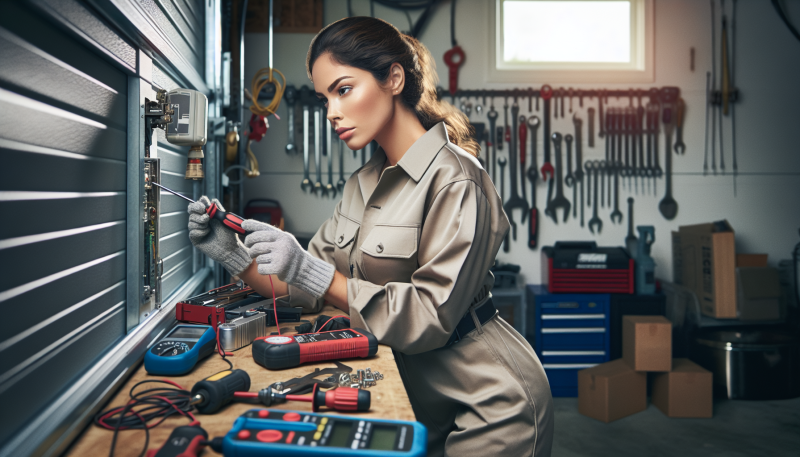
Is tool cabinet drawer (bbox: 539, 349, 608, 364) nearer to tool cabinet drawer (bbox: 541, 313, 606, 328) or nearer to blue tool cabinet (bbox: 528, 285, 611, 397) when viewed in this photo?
blue tool cabinet (bbox: 528, 285, 611, 397)

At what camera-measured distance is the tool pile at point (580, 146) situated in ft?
12.8

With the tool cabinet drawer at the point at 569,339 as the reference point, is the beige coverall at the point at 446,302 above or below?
above

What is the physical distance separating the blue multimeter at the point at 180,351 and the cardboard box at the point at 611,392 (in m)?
2.64

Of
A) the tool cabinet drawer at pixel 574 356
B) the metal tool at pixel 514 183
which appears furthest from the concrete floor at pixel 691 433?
the metal tool at pixel 514 183

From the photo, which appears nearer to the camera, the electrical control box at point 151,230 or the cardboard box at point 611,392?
the electrical control box at point 151,230

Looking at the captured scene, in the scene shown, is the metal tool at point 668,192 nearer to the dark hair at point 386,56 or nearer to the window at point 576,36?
the window at point 576,36

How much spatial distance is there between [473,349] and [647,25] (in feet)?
11.7

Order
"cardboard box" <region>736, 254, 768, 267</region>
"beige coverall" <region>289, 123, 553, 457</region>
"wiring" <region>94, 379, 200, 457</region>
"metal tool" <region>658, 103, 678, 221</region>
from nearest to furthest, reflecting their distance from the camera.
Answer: "wiring" <region>94, 379, 200, 457</region> → "beige coverall" <region>289, 123, 553, 457</region> → "cardboard box" <region>736, 254, 768, 267</region> → "metal tool" <region>658, 103, 678, 221</region>

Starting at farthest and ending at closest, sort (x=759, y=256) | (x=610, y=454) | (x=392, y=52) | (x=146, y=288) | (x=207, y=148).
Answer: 1. (x=759, y=256)
2. (x=610, y=454)
3. (x=207, y=148)
4. (x=392, y=52)
5. (x=146, y=288)

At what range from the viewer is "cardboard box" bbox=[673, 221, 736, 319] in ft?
10.8

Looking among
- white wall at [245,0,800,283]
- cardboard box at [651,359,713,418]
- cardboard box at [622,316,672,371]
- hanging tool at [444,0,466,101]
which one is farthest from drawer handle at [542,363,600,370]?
hanging tool at [444,0,466,101]

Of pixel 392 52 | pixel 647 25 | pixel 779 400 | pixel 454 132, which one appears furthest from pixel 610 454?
pixel 647 25

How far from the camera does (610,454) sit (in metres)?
2.68

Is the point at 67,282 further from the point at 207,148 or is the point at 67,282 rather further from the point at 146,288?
the point at 207,148
